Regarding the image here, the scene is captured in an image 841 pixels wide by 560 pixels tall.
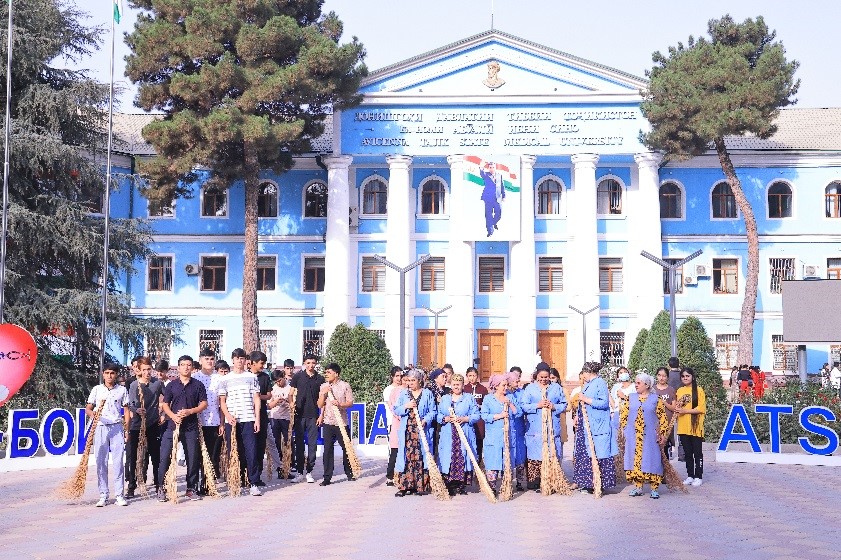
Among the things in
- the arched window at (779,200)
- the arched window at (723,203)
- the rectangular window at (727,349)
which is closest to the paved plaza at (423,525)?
the rectangular window at (727,349)

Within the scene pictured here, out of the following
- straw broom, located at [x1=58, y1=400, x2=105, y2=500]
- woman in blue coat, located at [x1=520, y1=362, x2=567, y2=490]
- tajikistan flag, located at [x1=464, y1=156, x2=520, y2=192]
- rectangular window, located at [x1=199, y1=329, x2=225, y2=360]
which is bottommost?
straw broom, located at [x1=58, y1=400, x2=105, y2=500]

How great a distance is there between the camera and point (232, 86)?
3528 cm

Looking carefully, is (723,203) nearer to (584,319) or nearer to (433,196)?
(584,319)

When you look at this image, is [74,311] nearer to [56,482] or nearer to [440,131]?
[56,482]

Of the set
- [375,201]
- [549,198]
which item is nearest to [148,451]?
[375,201]

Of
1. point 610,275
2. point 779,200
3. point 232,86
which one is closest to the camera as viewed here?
point 232,86

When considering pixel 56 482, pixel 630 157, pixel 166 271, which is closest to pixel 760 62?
pixel 630 157

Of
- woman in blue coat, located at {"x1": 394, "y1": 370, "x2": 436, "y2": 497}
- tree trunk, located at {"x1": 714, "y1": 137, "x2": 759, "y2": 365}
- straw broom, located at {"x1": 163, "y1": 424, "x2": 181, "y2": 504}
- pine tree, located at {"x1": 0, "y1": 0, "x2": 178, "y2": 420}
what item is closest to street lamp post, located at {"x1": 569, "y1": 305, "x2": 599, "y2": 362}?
tree trunk, located at {"x1": 714, "y1": 137, "x2": 759, "y2": 365}

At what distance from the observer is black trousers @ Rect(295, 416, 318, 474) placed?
624 inches

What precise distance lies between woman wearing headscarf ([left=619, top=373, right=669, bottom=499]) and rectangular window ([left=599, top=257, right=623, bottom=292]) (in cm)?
2671

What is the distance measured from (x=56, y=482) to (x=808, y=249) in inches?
1265

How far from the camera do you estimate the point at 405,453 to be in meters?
14.1

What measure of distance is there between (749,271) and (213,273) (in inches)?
777

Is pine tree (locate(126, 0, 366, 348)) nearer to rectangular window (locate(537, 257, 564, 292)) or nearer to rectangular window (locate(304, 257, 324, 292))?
rectangular window (locate(304, 257, 324, 292))
